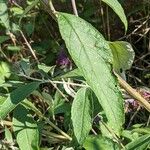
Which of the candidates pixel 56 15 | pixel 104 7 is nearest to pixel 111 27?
pixel 104 7

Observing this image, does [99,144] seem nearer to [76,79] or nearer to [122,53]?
[76,79]

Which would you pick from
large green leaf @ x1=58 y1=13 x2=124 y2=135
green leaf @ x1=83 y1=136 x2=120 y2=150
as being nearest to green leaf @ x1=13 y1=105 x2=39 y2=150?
green leaf @ x1=83 y1=136 x2=120 y2=150

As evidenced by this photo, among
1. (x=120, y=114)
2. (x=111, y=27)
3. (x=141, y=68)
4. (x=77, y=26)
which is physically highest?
(x=77, y=26)

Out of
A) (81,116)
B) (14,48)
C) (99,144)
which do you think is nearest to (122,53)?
(81,116)

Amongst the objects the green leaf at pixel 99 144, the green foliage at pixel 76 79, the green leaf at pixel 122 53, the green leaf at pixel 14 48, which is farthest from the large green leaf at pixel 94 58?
the green leaf at pixel 14 48

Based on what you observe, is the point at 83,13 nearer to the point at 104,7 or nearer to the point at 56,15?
the point at 104,7

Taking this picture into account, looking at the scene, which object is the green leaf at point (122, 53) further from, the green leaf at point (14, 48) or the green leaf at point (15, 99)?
the green leaf at point (14, 48)
